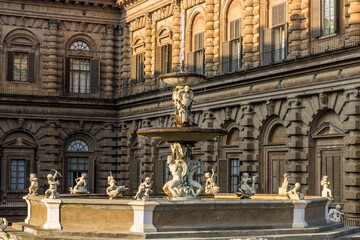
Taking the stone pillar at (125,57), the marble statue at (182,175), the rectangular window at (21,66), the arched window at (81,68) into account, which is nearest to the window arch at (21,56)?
the rectangular window at (21,66)

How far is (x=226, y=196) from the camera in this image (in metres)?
26.8

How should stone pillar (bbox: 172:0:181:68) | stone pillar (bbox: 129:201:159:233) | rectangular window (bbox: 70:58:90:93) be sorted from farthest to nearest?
1. rectangular window (bbox: 70:58:90:93)
2. stone pillar (bbox: 172:0:181:68)
3. stone pillar (bbox: 129:201:159:233)

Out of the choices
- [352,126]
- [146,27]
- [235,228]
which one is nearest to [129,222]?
[235,228]

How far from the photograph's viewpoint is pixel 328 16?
3088 centimetres

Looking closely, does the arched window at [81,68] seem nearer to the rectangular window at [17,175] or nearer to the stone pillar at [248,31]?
the rectangular window at [17,175]

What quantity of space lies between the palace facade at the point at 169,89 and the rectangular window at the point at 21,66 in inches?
2.4

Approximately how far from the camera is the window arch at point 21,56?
152ft

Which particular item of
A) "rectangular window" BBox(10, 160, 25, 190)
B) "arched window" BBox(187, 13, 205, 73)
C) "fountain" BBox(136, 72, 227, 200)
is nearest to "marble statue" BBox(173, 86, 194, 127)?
"fountain" BBox(136, 72, 227, 200)

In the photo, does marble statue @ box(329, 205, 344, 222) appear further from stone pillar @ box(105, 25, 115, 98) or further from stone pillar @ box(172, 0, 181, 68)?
stone pillar @ box(105, 25, 115, 98)

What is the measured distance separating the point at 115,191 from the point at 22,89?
2438cm

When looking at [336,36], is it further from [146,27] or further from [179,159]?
[146,27]

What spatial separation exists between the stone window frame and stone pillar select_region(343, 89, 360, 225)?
23.8 metres

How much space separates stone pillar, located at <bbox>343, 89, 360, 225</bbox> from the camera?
92.5 ft

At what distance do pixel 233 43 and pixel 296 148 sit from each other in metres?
8.20
